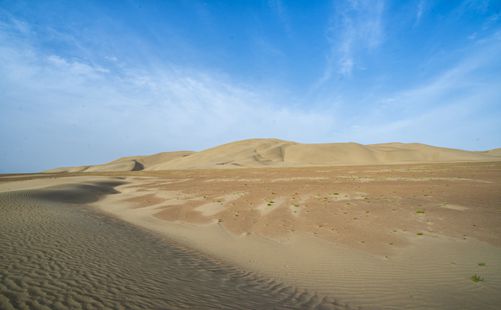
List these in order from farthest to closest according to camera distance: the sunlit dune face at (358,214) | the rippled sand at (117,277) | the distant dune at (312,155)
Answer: the distant dune at (312,155) → the sunlit dune face at (358,214) → the rippled sand at (117,277)

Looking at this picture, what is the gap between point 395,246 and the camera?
9.77 meters

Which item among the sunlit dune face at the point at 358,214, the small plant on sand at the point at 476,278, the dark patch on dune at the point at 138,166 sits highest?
the dark patch on dune at the point at 138,166

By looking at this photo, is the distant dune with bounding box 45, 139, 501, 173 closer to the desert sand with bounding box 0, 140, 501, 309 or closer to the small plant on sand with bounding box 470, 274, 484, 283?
the desert sand with bounding box 0, 140, 501, 309

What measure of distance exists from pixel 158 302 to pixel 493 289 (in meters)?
8.81

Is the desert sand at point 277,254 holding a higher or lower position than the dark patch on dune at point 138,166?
lower

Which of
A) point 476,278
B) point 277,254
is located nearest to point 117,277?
point 277,254

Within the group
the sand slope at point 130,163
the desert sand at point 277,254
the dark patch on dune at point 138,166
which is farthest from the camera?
the dark patch on dune at point 138,166

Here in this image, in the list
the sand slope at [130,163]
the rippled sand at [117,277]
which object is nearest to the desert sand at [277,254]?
the rippled sand at [117,277]

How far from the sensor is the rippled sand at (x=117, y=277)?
5.13 metres

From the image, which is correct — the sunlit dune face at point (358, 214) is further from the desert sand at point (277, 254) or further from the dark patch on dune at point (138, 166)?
the dark patch on dune at point (138, 166)

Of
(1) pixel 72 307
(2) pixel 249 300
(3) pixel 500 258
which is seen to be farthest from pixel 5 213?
(3) pixel 500 258

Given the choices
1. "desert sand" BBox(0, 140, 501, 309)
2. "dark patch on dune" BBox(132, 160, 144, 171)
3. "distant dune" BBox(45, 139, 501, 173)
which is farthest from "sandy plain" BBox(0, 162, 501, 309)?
"dark patch on dune" BBox(132, 160, 144, 171)

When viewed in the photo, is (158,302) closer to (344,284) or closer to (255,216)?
(344,284)

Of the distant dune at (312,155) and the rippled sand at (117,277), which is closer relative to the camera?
the rippled sand at (117,277)
